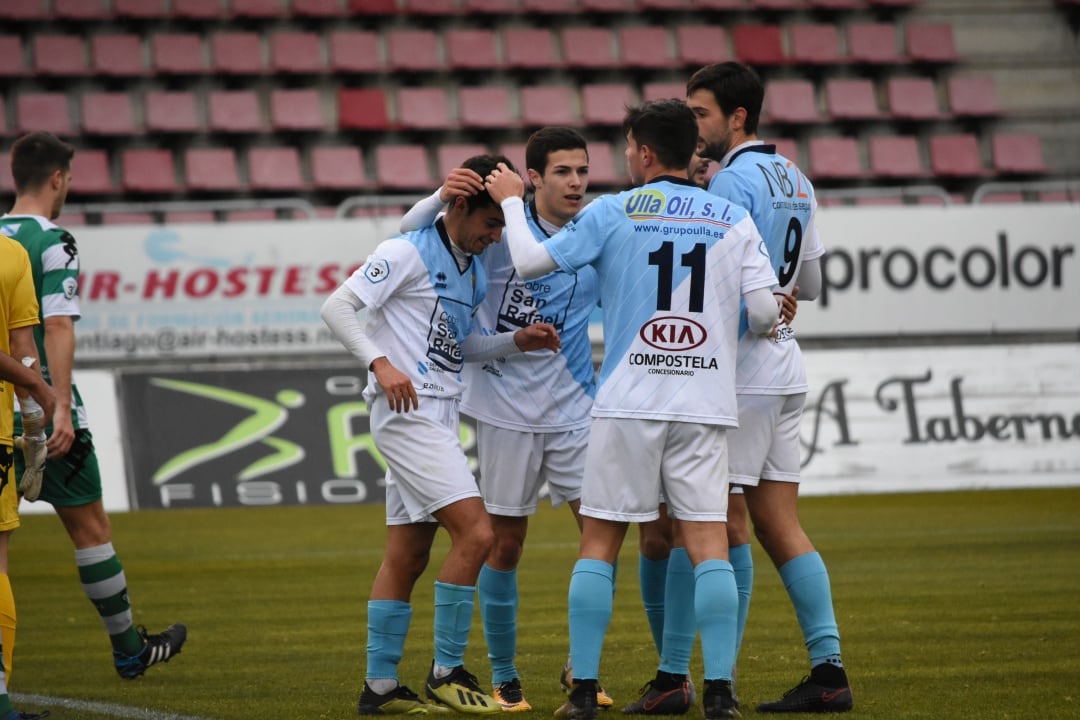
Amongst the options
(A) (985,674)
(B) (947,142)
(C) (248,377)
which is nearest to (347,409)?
(C) (248,377)

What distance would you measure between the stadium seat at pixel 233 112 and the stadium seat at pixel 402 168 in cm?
173

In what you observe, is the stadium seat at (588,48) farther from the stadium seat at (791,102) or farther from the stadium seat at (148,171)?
the stadium seat at (148,171)

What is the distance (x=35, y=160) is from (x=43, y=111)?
14.4 m

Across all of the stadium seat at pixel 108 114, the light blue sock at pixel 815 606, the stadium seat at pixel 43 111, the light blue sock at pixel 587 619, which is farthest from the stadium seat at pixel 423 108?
the light blue sock at pixel 587 619

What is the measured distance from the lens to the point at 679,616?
17.4 ft

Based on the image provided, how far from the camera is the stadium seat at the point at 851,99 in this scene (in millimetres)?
21812

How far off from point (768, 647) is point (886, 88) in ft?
55.2

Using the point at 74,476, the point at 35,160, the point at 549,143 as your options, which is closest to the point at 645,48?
the point at 35,160

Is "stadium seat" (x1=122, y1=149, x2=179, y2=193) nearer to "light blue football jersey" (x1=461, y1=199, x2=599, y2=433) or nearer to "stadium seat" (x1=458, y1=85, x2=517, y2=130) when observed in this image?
"stadium seat" (x1=458, y1=85, x2=517, y2=130)

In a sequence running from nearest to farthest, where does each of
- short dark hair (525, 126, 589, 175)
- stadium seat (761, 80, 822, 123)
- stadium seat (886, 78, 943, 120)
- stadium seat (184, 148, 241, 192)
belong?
1. short dark hair (525, 126, 589, 175)
2. stadium seat (184, 148, 241, 192)
3. stadium seat (761, 80, 822, 123)
4. stadium seat (886, 78, 943, 120)

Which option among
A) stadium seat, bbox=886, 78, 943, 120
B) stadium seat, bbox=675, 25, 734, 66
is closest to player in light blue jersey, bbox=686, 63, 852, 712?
stadium seat, bbox=675, 25, 734, 66

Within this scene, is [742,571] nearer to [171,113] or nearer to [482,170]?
[482,170]

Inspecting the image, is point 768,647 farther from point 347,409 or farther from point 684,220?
point 347,409

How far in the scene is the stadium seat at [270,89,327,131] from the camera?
20469mm
